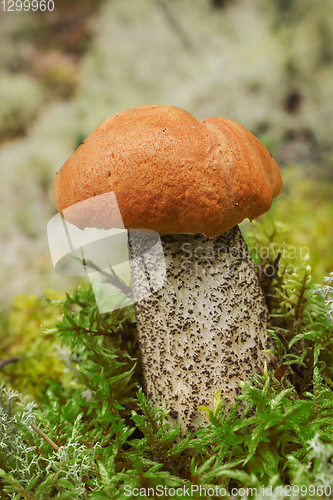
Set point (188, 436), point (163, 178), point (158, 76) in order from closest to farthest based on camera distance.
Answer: point (163, 178), point (188, 436), point (158, 76)

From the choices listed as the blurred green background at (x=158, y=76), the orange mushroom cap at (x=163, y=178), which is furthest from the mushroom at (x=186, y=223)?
the blurred green background at (x=158, y=76)

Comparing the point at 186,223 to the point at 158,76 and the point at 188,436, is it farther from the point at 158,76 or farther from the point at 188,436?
the point at 158,76

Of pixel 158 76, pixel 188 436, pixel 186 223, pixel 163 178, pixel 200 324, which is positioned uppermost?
pixel 158 76

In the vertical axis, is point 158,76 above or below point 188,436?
above

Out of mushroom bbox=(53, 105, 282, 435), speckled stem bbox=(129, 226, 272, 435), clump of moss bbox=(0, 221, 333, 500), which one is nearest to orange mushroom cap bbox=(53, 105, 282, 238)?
mushroom bbox=(53, 105, 282, 435)

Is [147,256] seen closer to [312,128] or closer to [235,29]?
[312,128]

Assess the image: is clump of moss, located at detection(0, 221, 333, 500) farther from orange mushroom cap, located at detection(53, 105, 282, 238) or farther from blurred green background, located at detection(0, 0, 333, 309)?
blurred green background, located at detection(0, 0, 333, 309)

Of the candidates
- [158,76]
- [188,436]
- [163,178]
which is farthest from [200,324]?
[158,76]

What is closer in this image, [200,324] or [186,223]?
[186,223]
